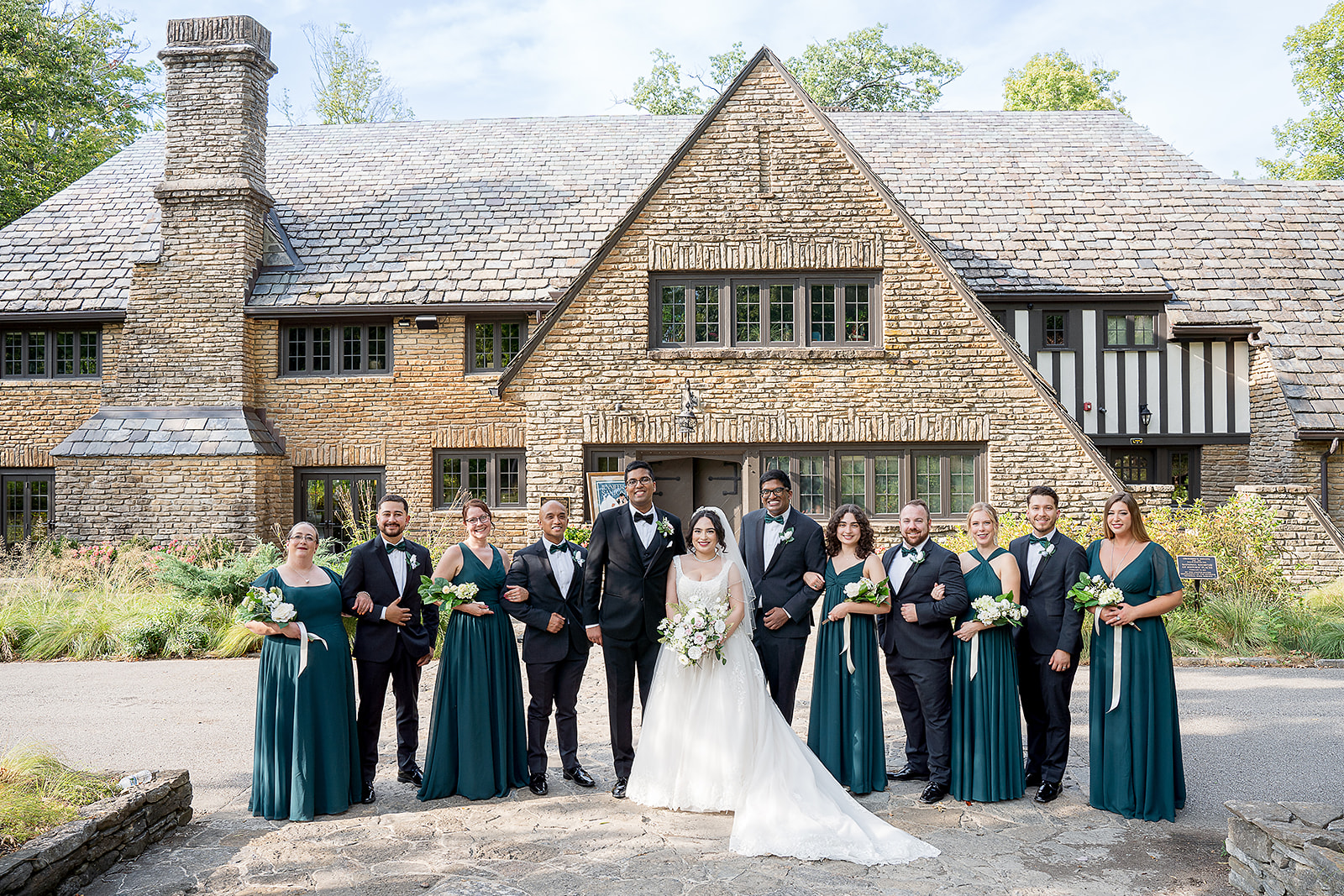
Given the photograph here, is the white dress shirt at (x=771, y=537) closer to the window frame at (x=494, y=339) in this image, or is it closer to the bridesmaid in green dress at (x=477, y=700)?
the bridesmaid in green dress at (x=477, y=700)

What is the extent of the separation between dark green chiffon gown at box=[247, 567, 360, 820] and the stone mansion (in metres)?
7.90

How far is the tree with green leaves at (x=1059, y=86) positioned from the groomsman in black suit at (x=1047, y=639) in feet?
87.5

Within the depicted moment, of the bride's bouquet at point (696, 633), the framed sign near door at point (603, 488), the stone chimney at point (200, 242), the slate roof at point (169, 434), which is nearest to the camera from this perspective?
the bride's bouquet at point (696, 633)

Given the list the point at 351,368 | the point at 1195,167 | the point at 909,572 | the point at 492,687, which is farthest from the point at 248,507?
the point at 1195,167

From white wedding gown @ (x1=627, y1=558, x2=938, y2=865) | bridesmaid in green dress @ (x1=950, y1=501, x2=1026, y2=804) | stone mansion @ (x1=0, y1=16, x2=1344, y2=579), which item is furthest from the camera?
stone mansion @ (x1=0, y1=16, x2=1344, y2=579)

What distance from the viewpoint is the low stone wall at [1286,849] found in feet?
12.8

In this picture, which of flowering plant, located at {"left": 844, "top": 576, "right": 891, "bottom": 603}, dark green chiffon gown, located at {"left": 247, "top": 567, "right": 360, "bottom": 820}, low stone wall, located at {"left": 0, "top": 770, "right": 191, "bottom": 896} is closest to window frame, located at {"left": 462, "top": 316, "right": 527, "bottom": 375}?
dark green chiffon gown, located at {"left": 247, "top": 567, "right": 360, "bottom": 820}

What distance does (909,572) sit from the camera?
579 cm

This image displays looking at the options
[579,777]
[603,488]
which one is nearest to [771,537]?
[579,777]

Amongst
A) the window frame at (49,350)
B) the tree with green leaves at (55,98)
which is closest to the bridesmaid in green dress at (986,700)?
the window frame at (49,350)

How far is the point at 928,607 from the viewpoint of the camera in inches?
222

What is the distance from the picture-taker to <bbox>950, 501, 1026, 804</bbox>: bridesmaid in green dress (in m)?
5.50

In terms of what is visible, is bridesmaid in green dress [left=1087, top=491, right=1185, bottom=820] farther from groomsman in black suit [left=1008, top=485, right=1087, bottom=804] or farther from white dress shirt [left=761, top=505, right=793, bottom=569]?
white dress shirt [left=761, top=505, right=793, bottom=569]

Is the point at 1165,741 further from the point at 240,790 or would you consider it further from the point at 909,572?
the point at 240,790
